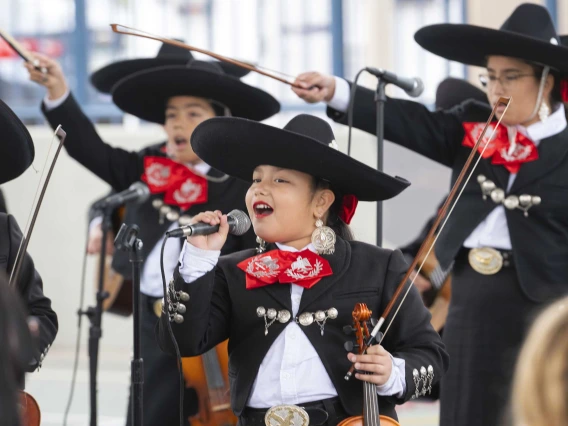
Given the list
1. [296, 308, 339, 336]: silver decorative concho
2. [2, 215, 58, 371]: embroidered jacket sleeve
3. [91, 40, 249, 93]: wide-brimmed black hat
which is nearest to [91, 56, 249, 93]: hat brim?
[91, 40, 249, 93]: wide-brimmed black hat

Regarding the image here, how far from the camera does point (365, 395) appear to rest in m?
2.92

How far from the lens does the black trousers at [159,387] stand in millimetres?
4195

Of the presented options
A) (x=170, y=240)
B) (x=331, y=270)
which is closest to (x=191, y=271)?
(x=331, y=270)

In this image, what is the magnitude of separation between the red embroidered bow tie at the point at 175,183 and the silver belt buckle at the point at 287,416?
1486 mm

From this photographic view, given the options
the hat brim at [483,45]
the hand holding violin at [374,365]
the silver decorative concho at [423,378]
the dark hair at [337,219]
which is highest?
the hat brim at [483,45]

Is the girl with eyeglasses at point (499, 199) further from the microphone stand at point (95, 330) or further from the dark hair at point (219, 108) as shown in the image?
the microphone stand at point (95, 330)

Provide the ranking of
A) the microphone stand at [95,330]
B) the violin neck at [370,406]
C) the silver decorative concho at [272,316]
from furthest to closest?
the microphone stand at [95,330]
the silver decorative concho at [272,316]
the violin neck at [370,406]

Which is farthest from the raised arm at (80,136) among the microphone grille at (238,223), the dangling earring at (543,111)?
the dangling earring at (543,111)

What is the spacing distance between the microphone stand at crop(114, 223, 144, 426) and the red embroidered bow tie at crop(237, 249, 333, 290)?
368mm

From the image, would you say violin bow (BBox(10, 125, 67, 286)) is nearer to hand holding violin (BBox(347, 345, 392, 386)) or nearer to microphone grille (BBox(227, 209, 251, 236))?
microphone grille (BBox(227, 209, 251, 236))

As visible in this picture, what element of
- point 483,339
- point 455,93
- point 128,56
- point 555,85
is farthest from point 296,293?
point 128,56

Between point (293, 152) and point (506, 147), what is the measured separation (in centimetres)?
119

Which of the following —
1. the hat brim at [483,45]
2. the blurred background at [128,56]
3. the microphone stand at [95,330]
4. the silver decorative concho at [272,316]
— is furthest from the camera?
the blurred background at [128,56]

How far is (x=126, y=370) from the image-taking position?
760 cm
